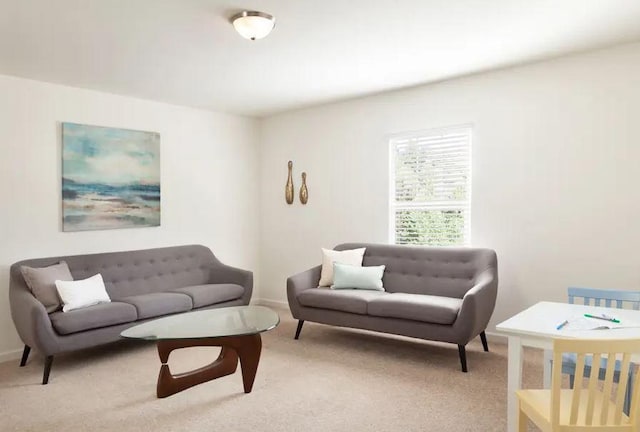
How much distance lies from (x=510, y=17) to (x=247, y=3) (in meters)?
1.75

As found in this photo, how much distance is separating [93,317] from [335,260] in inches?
90.8

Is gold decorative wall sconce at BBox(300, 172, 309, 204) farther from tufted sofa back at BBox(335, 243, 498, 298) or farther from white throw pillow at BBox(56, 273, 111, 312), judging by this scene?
white throw pillow at BBox(56, 273, 111, 312)

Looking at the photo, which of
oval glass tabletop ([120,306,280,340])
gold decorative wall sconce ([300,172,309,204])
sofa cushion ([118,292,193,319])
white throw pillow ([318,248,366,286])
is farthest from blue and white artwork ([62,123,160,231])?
white throw pillow ([318,248,366,286])

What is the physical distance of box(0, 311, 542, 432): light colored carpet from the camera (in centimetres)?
288

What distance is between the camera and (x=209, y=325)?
3.41 meters

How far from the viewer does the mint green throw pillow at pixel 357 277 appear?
4.68m

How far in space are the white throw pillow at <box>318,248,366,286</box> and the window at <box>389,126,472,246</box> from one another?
59cm

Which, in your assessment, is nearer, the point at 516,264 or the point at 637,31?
the point at 637,31

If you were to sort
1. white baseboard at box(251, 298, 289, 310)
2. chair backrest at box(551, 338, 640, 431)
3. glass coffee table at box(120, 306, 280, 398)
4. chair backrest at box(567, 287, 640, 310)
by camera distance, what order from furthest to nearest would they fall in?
white baseboard at box(251, 298, 289, 310), glass coffee table at box(120, 306, 280, 398), chair backrest at box(567, 287, 640, 310), chair backrest at box(551, 338, 640, 431)

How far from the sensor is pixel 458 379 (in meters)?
3.57

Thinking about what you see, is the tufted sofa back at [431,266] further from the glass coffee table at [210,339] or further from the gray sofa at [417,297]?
the glass coffee table at [210,339]

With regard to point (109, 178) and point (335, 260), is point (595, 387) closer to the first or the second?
point (335, 260)

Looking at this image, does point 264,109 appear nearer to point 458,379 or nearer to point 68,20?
point 68,20

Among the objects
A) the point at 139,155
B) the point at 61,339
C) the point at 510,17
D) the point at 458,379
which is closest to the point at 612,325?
the point at 458,379
